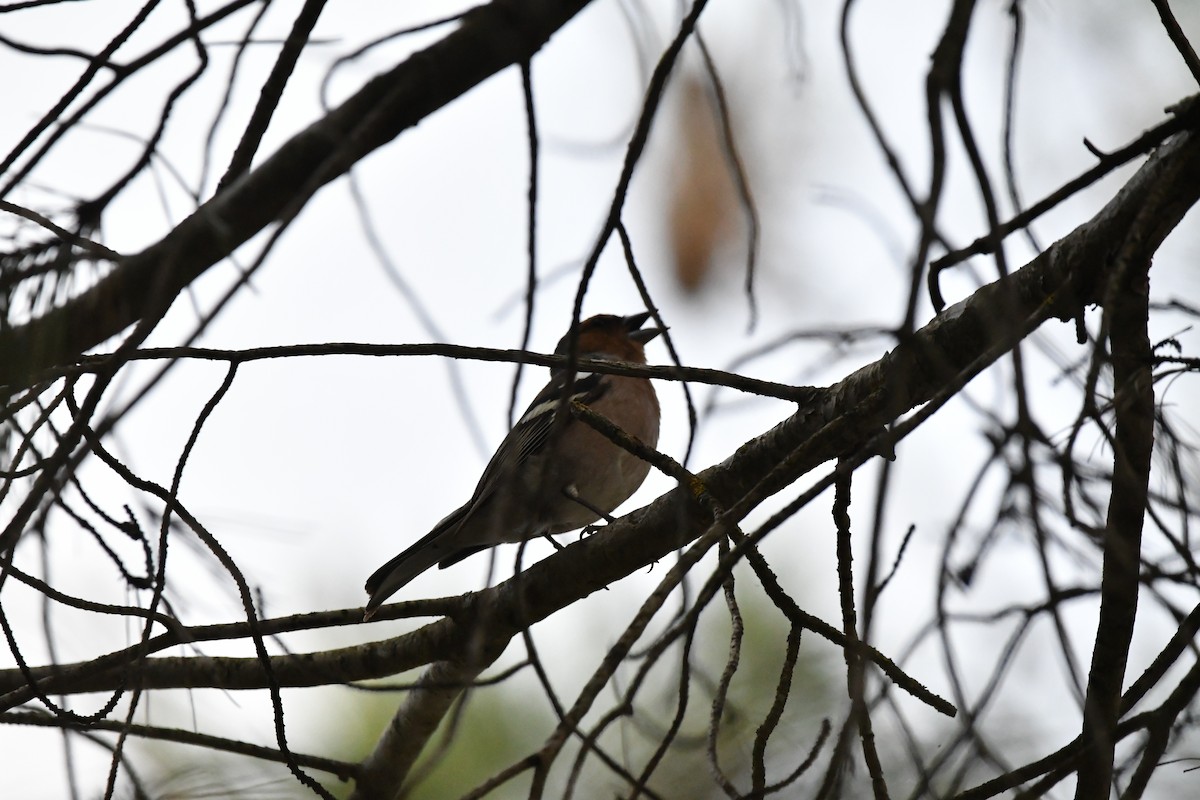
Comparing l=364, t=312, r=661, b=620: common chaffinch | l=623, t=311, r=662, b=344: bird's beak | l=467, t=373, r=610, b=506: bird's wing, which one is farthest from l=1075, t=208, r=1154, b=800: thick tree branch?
l=623, t=311, r=662, b=344: bird's beak

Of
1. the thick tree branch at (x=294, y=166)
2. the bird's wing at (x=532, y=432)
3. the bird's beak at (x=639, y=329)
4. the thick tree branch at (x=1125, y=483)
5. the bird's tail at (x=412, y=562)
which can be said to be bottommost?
the thick tree branch at (x=1125, y=483)

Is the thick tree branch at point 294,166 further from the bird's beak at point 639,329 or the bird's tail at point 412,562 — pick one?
the bird's beak at point 639,329

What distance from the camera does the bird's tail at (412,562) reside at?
184 inches

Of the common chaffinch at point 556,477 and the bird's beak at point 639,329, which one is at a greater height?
the bird's beak at point 639,329

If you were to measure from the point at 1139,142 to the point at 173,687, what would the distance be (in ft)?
9.68

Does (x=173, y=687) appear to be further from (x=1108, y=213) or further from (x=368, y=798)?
(x=1108, y=213)

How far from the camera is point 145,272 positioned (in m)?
2.42

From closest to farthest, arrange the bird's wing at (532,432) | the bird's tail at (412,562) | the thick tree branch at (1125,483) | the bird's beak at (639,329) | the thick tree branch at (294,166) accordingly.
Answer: the thick tree branch at (1125,483), the thick tree branch at (294,166), the bird's tail at (412,562), the bird's wing at (532,432), the bird's beak at (639,329)

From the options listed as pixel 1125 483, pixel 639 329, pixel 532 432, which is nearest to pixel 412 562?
pixel 532 432

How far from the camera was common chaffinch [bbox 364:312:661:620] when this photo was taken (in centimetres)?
479

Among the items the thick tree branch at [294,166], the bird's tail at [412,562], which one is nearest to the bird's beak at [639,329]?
the bird's tail at [412,562]

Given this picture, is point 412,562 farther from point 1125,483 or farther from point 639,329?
point 1125,483

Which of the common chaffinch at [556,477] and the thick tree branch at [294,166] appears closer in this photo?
the thick tree branch at [294,166]

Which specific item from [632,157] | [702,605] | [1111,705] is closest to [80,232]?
[632,157]
